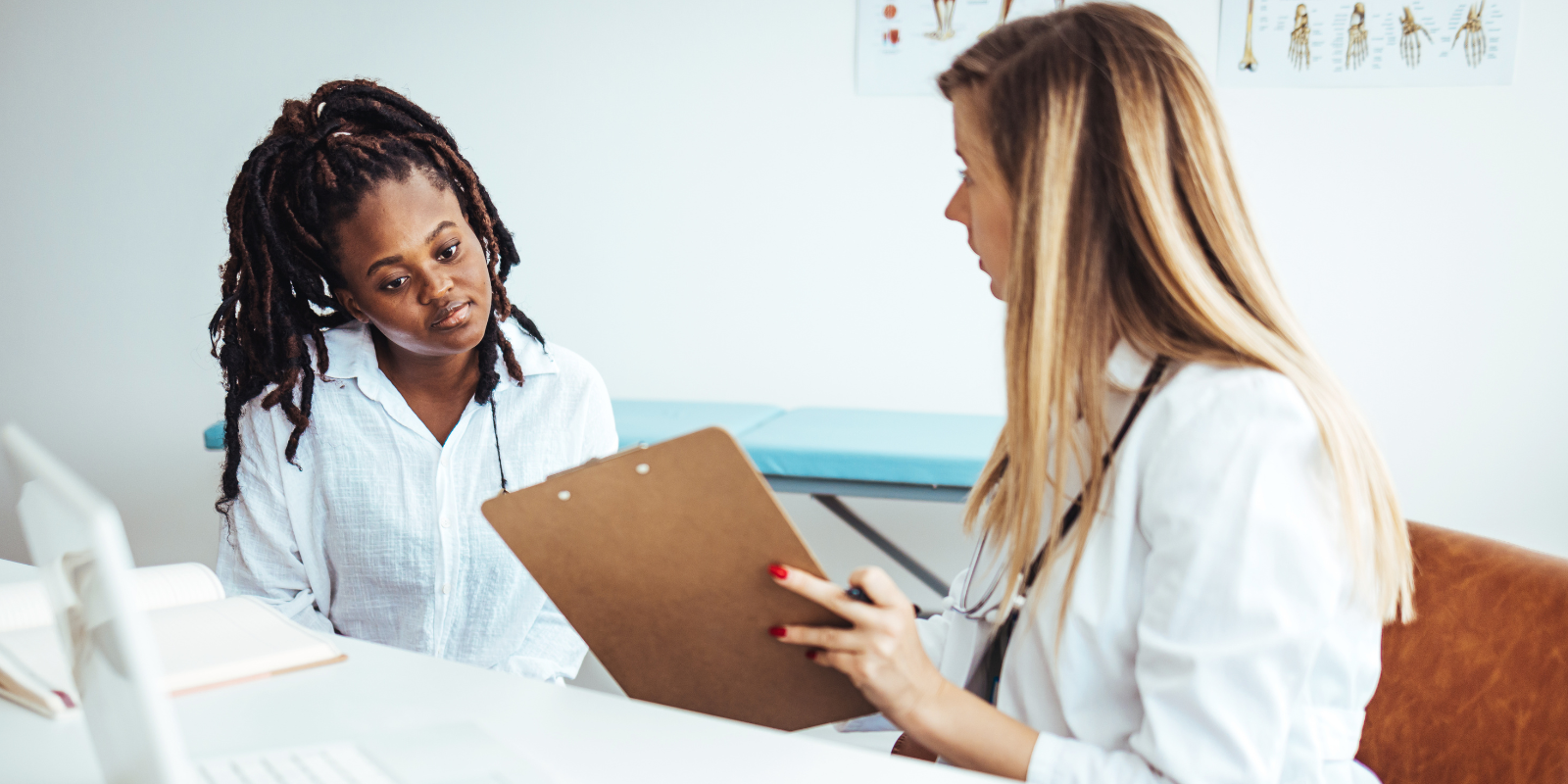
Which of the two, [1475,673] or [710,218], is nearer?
[1475,673]

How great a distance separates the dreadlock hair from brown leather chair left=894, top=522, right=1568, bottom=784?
1.08 metres

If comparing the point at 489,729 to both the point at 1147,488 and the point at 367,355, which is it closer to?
the point at 1147,488

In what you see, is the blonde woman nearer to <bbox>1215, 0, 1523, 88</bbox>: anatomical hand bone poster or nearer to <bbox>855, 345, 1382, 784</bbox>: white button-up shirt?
<bbox>855, 345, 1382, 784</bbox>: white button-up shirt

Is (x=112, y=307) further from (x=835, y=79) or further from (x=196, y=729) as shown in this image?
(x=196, y=729)

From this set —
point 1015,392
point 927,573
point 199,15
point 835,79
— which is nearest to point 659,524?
point 1015,392

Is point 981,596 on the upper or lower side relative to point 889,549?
upper

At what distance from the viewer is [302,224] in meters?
1.25

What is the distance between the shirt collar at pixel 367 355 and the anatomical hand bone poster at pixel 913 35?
4.79ft

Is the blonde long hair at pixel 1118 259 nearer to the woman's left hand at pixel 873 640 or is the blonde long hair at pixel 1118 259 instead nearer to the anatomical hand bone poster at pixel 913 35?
the woman's left hand at pixel 873 640

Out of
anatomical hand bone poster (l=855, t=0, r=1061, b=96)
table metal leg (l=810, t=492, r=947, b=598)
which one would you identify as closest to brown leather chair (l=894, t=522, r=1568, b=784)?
table metal leg (l=810, t=492, r=947, b=598)

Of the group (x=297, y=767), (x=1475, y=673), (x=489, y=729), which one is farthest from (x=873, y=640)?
(x=1475, y=673)

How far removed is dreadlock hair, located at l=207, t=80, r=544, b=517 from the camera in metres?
1.22

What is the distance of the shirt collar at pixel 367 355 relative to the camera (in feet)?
4.24

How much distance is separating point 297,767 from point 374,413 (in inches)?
27.8
